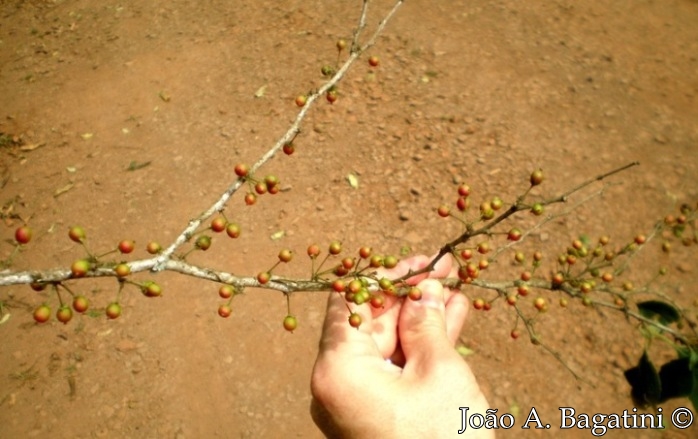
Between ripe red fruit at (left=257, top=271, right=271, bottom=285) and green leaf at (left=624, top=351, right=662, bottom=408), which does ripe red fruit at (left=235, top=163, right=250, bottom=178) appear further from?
green leaf at (left=624, top=351, right=662, bottom=408)

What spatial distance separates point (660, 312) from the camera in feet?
6.93

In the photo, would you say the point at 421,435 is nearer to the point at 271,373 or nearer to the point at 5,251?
the point at 271,373

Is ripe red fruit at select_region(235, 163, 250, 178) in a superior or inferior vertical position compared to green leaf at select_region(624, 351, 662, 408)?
superior

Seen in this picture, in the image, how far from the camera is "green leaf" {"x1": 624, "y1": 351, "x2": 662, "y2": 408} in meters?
1.96

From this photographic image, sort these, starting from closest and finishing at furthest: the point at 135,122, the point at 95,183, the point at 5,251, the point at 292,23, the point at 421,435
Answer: the point at 421,435 < the point at 5,251 < the point at 95,183 < the point at 135,122 < the point at 292,23

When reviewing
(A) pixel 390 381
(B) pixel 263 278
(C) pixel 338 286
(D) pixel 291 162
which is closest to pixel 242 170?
(B) pixel 263 278

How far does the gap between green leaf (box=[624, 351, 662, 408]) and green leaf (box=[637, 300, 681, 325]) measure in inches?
7.9

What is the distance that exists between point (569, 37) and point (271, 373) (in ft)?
18.9

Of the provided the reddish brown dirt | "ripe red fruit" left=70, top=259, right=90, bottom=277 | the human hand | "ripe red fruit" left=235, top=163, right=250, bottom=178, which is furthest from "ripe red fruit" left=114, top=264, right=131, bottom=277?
the reddish brown dirt

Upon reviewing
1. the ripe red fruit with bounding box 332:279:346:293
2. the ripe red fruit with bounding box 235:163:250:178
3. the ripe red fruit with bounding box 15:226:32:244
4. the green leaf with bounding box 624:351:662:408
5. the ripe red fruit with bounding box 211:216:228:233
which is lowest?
the green leaf with bounding box 624:351:662:408

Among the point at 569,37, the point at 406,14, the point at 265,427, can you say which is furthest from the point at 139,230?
the point at 569,37

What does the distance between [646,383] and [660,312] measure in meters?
0.33

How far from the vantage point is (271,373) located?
12.0 feet

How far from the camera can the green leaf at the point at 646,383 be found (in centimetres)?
196
